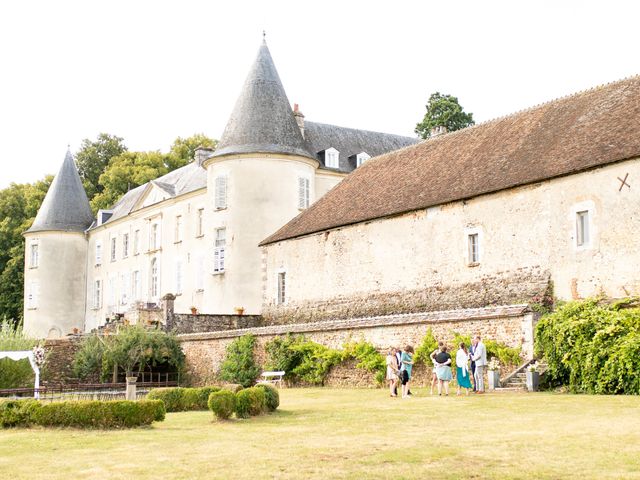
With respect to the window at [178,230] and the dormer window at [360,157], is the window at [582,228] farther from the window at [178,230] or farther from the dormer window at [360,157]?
the window at [178,230]

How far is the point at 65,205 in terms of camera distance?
53.5 meters

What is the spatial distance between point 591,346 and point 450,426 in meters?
5.91

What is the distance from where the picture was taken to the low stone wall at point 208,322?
33.5 m

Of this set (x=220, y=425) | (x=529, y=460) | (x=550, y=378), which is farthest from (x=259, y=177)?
(x=529, y=460)

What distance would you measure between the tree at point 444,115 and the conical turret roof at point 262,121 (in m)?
13.0

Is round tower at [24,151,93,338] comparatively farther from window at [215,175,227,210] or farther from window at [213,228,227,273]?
window at [215,175,227,210]

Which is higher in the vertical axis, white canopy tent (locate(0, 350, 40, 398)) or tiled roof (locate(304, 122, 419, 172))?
tiled roof (locate(304, 122, 419, 172))

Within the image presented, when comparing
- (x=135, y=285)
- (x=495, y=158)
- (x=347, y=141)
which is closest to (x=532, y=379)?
(x=495, y=158)

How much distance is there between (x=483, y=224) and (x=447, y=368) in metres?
7.01

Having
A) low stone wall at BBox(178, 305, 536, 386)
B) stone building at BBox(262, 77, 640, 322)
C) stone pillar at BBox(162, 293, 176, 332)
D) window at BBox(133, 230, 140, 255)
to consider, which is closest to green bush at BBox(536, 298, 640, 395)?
low stone wall at BBox(178, 305, 536, 386)

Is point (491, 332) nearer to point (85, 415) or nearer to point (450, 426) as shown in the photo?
point (450, 426)

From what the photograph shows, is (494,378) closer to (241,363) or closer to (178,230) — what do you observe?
(241,363)

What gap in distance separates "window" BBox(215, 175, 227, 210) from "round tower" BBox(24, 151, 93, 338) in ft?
57.8

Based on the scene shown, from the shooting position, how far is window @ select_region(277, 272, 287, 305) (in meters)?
32.2
